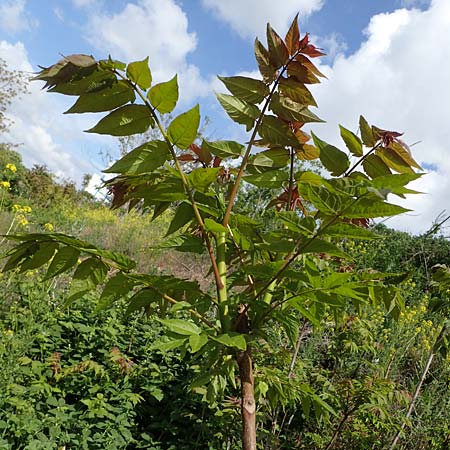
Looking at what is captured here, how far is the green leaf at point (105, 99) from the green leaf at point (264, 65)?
14.0 inches

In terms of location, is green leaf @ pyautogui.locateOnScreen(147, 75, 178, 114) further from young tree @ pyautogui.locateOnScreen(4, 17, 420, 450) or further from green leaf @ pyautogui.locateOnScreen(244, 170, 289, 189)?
green leaf @ pyautogui.locateOnScreen(244, 170, 289, 189)

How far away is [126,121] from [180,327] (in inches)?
21.3

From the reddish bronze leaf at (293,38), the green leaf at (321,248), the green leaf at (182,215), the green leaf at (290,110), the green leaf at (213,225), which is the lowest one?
the green leaf at (213,225)

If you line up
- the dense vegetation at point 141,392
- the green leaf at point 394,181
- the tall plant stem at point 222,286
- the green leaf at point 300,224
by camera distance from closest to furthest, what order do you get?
the green leaf at point 394,181 → the green leaf at point 300,224 → the tall plant stem at point 222,286 → the dense vegetation at point 141,392

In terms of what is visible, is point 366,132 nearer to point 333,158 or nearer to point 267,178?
point 333,158

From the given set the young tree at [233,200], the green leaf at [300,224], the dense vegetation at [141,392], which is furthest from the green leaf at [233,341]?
the dense vegetation at [141,392]

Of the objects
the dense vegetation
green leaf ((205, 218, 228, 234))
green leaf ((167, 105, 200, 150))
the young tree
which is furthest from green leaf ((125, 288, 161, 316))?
the dense vegetation

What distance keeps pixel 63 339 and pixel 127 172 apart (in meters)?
2.85

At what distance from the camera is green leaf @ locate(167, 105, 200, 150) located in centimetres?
101

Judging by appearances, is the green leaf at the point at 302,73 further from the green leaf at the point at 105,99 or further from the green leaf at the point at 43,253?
the green leaf at the point at 43,253

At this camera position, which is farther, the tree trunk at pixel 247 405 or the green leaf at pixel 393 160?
the green leaf at pixel 393 160

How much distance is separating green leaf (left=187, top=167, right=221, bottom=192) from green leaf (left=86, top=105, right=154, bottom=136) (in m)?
0.23

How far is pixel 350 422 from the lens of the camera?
2.91 m

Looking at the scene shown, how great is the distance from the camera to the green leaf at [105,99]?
1050 mm
